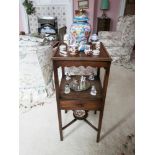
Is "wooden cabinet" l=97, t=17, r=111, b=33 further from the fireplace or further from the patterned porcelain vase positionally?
the patterned porcelain vase

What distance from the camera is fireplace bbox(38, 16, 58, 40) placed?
4.36 m

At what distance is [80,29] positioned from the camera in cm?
102

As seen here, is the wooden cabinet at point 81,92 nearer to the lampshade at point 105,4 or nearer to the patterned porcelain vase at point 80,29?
the patterned porcelain vase at point 80,29

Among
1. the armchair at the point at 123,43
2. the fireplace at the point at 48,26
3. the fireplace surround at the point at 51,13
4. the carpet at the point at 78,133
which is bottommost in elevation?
the carpet at the point at 78,133

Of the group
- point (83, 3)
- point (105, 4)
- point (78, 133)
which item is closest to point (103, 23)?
point (105, 4)

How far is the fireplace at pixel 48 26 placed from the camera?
172 inches

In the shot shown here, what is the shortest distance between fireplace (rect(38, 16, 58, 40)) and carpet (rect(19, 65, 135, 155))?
3.16 m

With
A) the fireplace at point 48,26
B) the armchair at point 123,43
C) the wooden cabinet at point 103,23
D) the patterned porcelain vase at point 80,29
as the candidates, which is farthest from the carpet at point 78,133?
the fireplace at point 48,26

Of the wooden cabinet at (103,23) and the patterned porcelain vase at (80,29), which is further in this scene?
the wooden cabinet at (103,23)

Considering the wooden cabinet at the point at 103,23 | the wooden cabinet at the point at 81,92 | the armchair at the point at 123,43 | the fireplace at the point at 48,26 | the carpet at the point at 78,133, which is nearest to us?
the wooden cabinet at the point at 81,92

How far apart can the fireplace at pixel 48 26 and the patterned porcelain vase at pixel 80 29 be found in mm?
3441

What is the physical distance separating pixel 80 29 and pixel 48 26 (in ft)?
12.4
